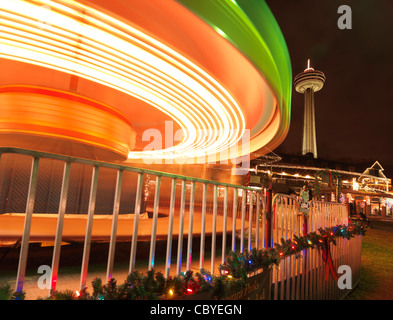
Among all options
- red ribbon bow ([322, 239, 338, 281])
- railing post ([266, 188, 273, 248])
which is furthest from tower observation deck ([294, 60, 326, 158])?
railing post ([266, 188, 273, 248])

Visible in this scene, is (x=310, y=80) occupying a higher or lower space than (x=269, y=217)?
higher

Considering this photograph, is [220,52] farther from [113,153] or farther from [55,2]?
Result: [113,153]

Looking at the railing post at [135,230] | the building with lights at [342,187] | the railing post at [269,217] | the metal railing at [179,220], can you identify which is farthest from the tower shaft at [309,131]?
the railing post at [135,230]

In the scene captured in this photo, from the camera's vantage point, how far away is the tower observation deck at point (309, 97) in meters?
67.2

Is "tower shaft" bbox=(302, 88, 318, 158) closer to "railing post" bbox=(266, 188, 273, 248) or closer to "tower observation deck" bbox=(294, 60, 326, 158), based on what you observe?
"tower observation deck" bbox=(294, 60, 326, 158)

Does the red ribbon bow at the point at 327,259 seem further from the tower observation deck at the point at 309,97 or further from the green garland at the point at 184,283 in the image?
the tower observation deck at the point at 309,97

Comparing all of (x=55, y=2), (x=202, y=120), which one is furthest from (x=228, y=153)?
(x=55, y=2)

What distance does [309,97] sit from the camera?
233 ft

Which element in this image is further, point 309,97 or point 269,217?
point 309,97

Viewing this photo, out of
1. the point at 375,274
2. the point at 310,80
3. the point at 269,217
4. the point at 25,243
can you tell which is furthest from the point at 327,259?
the point at 310,80

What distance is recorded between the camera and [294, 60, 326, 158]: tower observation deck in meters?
67.2

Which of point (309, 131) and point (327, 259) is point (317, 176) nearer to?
point (327, 259)

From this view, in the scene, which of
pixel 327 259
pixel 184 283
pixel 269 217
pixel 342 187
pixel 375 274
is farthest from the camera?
pixel 342 187
